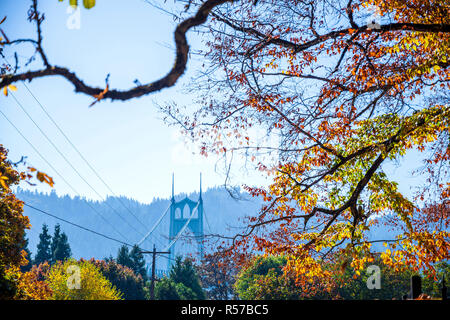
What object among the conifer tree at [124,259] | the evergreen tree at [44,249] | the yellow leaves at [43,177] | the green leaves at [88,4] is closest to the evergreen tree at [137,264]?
the conifer tree at [124,259]

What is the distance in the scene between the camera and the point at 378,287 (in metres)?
25.1

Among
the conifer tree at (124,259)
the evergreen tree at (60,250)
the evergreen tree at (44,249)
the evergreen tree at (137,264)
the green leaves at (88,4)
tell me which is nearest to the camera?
the green leaves at (88,4)

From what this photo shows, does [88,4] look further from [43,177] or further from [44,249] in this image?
[44,249]

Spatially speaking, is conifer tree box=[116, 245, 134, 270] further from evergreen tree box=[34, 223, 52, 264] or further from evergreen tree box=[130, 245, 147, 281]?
evergreen tree box=[34, 223, 52, 264]

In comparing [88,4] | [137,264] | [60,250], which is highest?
[88,4]

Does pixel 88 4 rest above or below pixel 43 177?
above

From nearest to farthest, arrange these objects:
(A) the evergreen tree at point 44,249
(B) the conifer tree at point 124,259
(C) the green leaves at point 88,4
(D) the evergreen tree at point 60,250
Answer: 1. (C) the green leaves at point 88,4
2. (B) the conifer tree at point 124,259
3. (D) the evergreen tree at point 60,250
4. (A) the evergreen tree at point 44,249

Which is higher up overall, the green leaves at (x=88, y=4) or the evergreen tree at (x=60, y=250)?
the green leaves at (x=88, y=4)

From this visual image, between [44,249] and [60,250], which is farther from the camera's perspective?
[44,249]

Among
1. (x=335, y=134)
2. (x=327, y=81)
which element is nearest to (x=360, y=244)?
(x=335, y=134)

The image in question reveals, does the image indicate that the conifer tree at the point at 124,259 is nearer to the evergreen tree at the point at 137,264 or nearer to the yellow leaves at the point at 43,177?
the evergreen tree at the point at 137,264

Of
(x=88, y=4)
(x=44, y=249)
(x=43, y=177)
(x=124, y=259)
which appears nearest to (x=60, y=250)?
(x=44, y=249)
